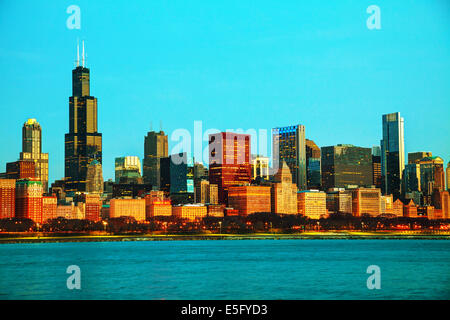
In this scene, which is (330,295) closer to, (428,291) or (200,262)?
(428,291)

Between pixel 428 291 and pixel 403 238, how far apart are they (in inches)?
5597

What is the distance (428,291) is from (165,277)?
27.7m

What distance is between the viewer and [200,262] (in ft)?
324

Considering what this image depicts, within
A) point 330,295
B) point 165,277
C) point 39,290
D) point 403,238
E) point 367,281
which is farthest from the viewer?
point 403,238

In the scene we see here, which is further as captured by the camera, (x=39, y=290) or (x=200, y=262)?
(x=200, y=262)

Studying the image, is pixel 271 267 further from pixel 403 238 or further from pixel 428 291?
pixel 403 238
